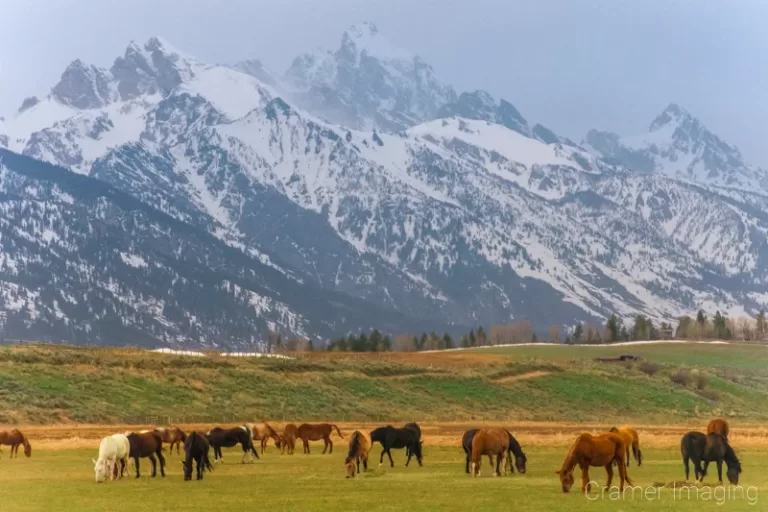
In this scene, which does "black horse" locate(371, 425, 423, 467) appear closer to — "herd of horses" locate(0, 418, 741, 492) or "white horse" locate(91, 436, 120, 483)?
"herd of horses" locate(0, 418, 741, 492)

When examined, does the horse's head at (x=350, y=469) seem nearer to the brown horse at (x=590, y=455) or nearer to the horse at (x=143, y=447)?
the horse at (x=143, y=447)

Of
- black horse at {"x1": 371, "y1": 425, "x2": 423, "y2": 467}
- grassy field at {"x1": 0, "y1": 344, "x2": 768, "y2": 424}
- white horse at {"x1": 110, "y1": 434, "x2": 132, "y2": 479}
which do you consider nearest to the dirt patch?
grassy field at {"x1": 0, "y1": 344, "x2": 768, "y2": 424}

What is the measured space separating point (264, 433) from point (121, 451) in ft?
55.9

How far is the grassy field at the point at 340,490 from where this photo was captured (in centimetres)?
3191

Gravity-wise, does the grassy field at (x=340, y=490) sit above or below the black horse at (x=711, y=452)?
below

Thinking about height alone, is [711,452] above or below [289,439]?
above

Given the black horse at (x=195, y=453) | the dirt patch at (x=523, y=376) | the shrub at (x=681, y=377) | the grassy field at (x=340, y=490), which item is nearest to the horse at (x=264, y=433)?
the grassy field at (x=340, y=490)

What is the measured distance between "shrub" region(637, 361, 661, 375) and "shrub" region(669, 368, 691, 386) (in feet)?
12.9

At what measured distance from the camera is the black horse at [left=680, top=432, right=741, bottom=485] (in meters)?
36.8

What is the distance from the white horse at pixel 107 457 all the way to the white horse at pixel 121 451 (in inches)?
3.8

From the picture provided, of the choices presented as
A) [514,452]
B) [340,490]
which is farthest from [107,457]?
[514,452]

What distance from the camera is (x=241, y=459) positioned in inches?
1969

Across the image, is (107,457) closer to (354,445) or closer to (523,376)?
(354,445)

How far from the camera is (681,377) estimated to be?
13488 cm
